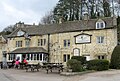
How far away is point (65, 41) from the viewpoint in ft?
146

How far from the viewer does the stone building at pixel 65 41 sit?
132 feet

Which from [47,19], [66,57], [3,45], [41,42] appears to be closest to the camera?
[66,57]

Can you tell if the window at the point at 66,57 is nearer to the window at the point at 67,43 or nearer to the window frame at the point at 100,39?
the window at the point at 67,43

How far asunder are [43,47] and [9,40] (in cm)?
919

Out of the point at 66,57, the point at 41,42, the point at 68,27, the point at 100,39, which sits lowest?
the point at 66,57

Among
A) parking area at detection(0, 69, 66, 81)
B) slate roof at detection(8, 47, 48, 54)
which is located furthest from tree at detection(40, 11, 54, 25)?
parking area at detection(0, 69, 66, 81)

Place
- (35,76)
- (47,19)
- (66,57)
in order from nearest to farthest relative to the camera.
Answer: (35,76) → (66,57) → (47,19)

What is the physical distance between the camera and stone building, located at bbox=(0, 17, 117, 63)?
40281mm

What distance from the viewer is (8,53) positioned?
5025 centimetres

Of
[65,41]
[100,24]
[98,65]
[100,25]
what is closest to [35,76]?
[98,65]

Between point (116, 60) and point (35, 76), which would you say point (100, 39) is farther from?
point (35, 76)

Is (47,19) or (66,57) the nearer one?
(66,57)

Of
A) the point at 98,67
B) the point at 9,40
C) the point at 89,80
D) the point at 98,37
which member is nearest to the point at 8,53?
the point at 9,40

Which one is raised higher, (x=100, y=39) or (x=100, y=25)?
(x=100, y=25)
